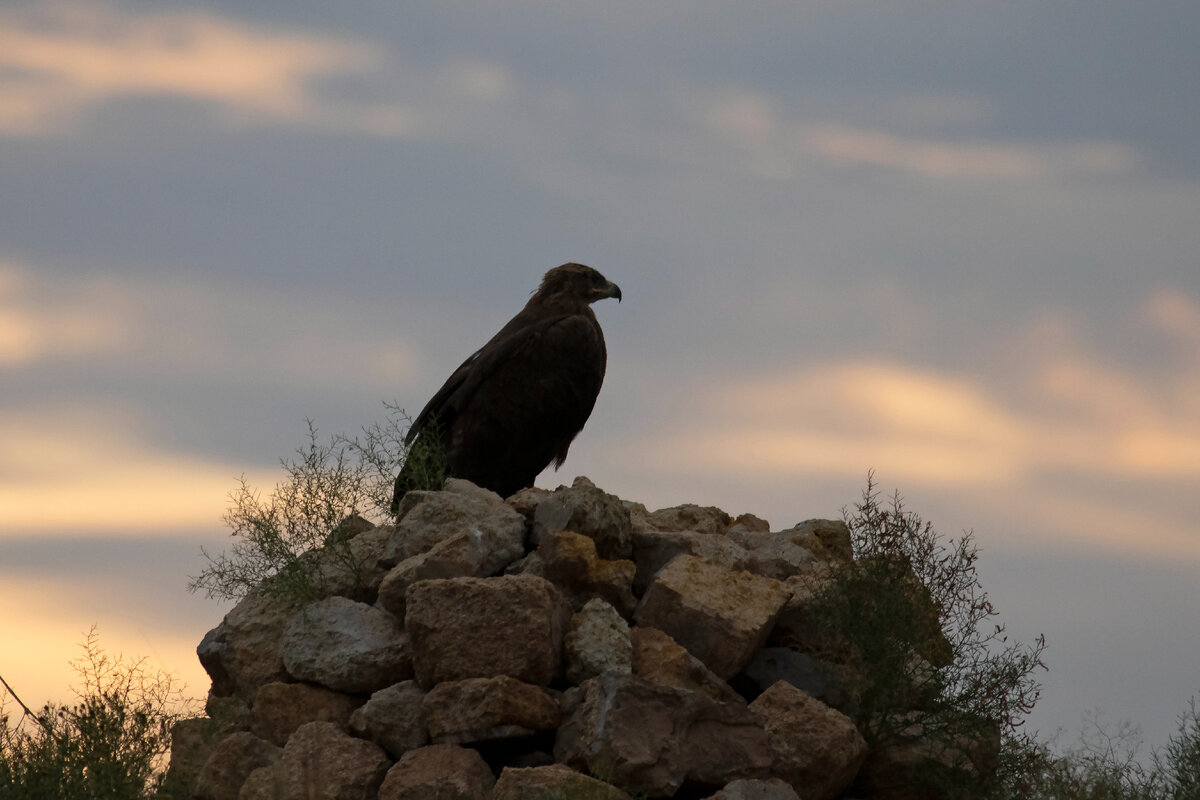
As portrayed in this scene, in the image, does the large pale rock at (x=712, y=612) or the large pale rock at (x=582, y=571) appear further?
the large pale rock at (x=582, y=571)

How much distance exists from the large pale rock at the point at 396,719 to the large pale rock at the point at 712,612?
57.9 inches

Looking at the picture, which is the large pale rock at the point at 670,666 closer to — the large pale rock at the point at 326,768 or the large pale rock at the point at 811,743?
the large pale rock at the point at 811,743

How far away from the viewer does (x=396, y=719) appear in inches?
327

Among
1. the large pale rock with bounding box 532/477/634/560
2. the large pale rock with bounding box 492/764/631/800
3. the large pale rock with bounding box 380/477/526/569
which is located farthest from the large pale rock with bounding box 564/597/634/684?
the large pale rock with bounding box 380/477/526/569

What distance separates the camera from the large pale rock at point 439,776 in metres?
7.75

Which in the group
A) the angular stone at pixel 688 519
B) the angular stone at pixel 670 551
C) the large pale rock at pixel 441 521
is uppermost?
the angular stone at pixel 688 519

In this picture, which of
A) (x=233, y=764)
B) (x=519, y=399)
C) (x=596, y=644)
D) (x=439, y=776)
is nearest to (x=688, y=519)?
(x=519, y=399)

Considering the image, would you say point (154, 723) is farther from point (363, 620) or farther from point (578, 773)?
point (578, 773)

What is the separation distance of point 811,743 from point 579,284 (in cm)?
544

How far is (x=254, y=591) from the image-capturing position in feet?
32.3

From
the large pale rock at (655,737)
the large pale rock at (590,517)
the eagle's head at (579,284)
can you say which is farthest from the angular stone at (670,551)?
the eagle's head at (579,284)

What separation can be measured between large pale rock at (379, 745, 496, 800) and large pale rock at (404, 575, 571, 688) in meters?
0.46

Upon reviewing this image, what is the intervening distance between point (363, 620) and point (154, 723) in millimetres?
1399

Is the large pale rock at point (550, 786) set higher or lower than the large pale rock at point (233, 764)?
lower
